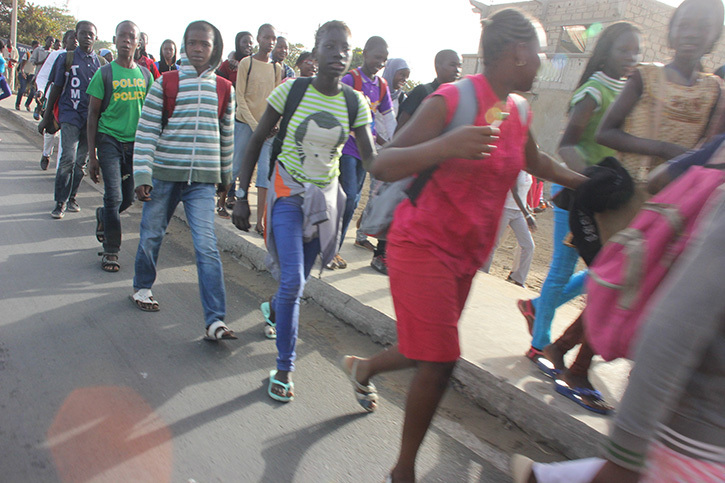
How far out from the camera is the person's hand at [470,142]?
1.95 m

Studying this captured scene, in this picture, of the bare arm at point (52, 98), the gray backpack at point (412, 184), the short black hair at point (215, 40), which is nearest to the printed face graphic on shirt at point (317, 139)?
the gray backpack at point (412, 184)

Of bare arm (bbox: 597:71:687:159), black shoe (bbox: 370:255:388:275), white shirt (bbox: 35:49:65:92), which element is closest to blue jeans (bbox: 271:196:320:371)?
bare arm (bbox: 597:71:687:159)

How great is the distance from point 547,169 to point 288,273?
147cm

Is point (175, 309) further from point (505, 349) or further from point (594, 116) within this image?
point (594, 116)

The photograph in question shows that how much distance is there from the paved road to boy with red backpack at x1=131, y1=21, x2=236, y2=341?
18.1 inches

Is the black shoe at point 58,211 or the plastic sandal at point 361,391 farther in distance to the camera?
the black shoe at point 58,211

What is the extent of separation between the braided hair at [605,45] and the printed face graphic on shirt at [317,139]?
1435 mm

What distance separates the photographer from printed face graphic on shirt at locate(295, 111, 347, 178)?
10.7ft

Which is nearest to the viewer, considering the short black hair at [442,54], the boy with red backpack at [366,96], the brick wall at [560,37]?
the short black hair at [442,54]

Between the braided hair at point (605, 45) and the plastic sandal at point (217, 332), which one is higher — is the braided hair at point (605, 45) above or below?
above

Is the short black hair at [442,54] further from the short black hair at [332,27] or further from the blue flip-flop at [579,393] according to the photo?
the blue flip-flop at [579,393]

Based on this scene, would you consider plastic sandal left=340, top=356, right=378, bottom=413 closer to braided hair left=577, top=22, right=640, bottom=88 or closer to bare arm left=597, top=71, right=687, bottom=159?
bare arm left=597, top=71, right=687, bottom=159

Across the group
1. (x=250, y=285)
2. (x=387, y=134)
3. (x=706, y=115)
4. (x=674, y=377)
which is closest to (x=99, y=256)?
(x=250, y=285)

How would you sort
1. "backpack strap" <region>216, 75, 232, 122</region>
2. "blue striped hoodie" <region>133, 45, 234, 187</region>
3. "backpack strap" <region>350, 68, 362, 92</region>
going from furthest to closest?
"backpack strap" <region>350, 68, 362, 92</region>
"backpack strap" <region>216, 75, 232, 122</region>
"blue striped hoodie" <region>133, 45, 234, 187</region>
